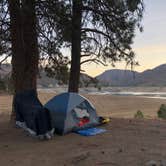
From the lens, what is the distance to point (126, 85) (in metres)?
103

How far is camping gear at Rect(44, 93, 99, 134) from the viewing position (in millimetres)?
10875

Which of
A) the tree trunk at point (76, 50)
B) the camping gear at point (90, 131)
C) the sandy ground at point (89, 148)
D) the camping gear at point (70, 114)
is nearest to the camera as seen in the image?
the sandy ground at point (89, 148)

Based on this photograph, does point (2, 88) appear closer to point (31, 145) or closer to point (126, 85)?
point (31, 145)

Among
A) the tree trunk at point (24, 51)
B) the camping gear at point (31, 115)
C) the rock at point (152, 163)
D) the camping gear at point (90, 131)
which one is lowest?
the rock at point (152, 163)

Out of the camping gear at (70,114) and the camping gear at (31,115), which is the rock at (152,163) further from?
the camping gear at (70,114)

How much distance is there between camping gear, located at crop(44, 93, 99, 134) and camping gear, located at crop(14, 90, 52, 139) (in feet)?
1.25

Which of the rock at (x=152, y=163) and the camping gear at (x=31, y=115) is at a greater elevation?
the camping gear at (x=31, y=115)

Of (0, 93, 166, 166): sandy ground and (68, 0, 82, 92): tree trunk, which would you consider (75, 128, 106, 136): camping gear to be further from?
(68, 0, 82, 92): tree trunk

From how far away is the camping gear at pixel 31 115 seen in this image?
10203mm

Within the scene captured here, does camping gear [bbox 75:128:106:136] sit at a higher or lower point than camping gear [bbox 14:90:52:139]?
lower

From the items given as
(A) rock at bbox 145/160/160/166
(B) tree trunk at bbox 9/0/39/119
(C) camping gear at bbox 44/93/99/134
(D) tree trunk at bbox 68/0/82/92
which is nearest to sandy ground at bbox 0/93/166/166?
(A) rock at bbox 145/160/160/166

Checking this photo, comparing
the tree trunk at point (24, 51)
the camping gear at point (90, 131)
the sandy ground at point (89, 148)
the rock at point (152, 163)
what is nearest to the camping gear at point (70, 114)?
the camping gear at point (90, 131)

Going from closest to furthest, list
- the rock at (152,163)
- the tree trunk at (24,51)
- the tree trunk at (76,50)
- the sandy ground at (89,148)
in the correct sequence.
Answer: the rock at (152,163)
the sandy ground at (89,148)
the tree trunk at (24,51)
the tree trunk at (76,50)

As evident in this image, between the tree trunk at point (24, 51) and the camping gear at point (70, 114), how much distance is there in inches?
50.0
